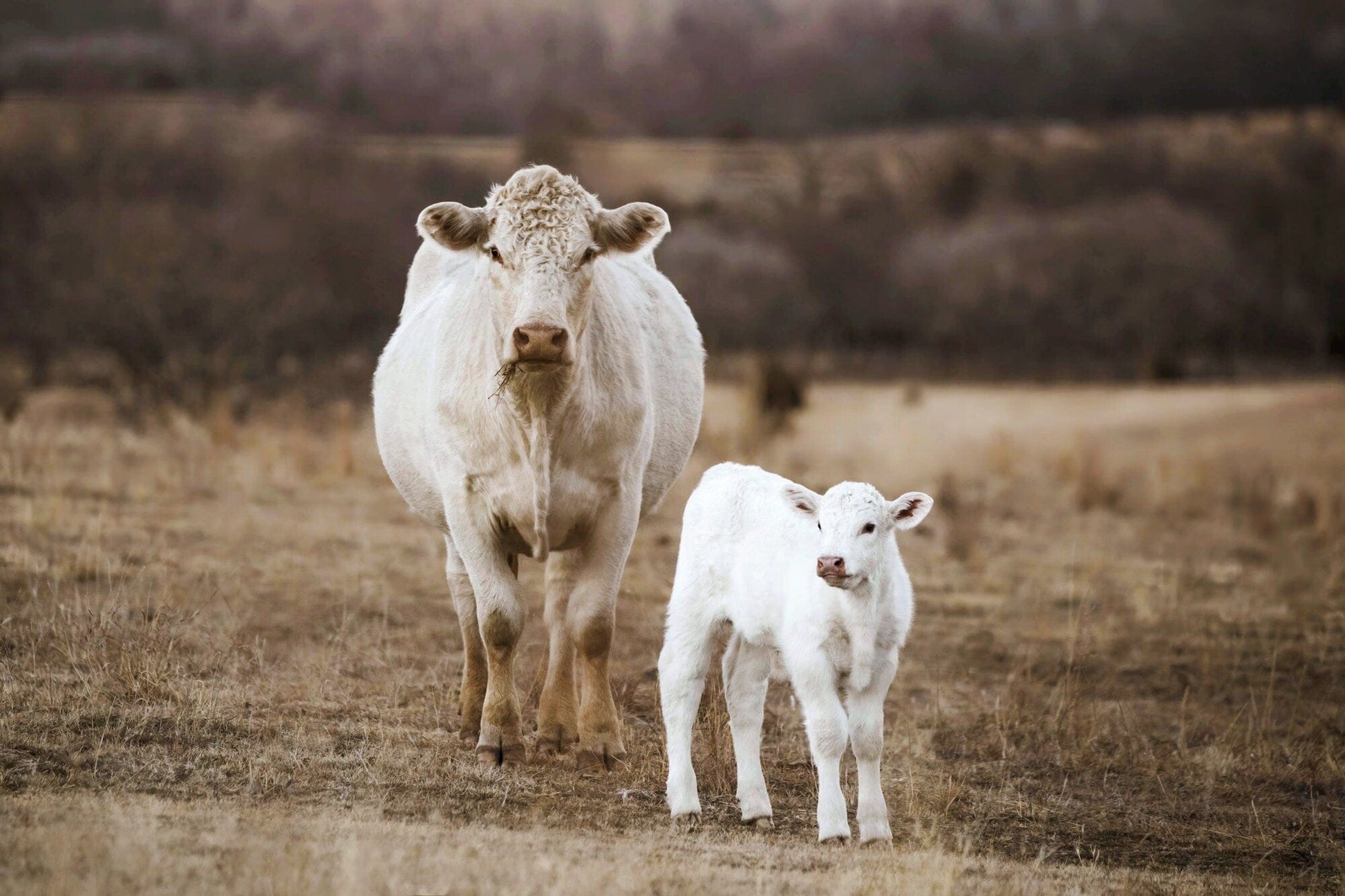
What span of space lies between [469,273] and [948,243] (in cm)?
5713

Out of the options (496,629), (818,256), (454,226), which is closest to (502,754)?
(496,629)

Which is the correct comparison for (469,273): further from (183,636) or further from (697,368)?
(183,636)

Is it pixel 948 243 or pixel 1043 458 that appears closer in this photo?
pixel 1043 458

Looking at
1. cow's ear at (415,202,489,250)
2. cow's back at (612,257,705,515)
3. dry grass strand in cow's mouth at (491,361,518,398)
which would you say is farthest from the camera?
cow's back at (612,257,705,515)

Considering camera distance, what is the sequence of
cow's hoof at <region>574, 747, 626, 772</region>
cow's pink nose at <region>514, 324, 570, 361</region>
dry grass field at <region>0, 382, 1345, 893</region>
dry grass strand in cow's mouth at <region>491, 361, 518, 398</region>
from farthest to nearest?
cow's hoof at <region>574, 747, 626, 772</region> < dry grass strand in cow's mouth at <region>491, 361, 518, 398</region> < cow's pink nose at <region>514, 324, 570, 361</region> < dry grass field at <region>0, 382, 1345, 893</region>

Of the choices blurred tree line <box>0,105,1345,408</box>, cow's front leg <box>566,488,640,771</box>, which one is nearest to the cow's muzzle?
cow's front leg <box>566,488,640,771</box>

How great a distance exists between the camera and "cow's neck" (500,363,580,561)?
7004mm

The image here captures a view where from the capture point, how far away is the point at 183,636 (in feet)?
27.9

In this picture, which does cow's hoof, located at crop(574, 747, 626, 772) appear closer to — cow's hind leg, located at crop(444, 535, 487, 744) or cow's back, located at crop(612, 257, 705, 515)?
cow's hind leg, located at crop(444, 535, 487, 744)

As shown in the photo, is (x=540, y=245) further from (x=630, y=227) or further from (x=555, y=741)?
(x=555, y=741)

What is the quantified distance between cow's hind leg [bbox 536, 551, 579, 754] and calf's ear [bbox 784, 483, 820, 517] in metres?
1.52

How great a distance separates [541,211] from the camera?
7027 millimetres

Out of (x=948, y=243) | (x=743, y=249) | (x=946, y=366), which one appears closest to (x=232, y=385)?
(x=946, y=366)

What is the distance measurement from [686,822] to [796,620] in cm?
102
